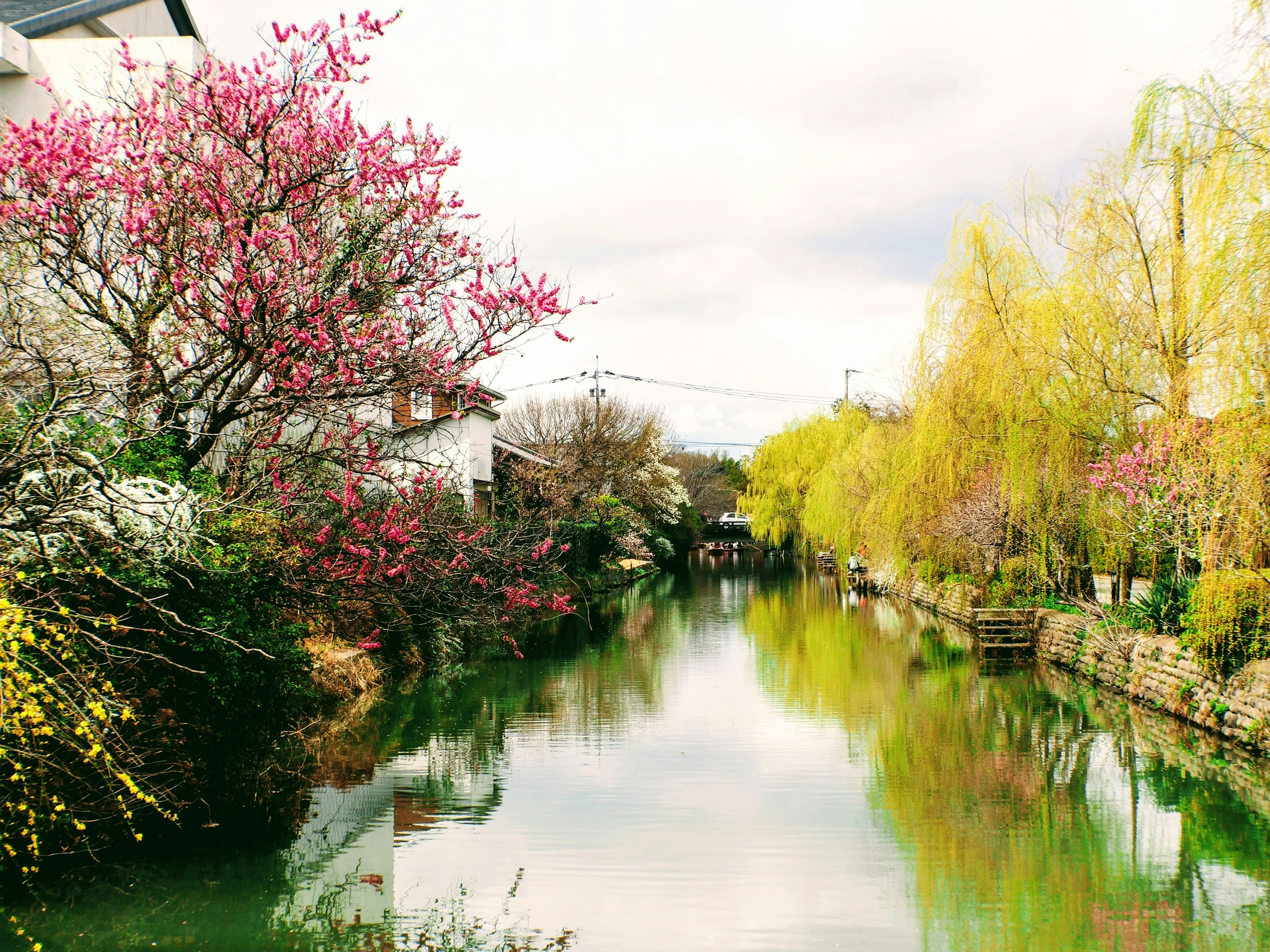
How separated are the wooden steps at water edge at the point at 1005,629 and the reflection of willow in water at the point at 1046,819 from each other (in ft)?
7.02

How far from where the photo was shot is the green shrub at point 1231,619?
945 cm

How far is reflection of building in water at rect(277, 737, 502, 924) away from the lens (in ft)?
21.9

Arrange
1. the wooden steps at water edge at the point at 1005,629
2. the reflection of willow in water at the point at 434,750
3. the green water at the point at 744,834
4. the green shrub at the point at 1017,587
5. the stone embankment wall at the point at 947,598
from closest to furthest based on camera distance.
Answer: the green water at the point at 744,834, the reflection of willow in water at the point at 434,750, the wooden steps at water edge at the point at 1005,629, the green shrub at the point at 1017,587, the stone embankment wall at the point at 947,598

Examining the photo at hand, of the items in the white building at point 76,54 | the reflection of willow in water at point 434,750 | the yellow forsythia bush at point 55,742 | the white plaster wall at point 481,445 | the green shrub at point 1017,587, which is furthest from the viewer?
the white plaster wall at point 481,445

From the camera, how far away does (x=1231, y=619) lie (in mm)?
9836

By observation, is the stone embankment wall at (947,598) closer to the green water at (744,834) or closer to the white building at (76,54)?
the green water at (744,834)

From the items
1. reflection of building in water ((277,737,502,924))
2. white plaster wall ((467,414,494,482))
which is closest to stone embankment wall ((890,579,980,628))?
white plaster wall ((467,414,494,482))

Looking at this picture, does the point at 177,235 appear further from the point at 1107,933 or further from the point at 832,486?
the point at 832,486

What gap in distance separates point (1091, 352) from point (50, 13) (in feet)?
47.9

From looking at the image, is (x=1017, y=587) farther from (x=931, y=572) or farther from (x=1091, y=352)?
(x=1091, y=352)

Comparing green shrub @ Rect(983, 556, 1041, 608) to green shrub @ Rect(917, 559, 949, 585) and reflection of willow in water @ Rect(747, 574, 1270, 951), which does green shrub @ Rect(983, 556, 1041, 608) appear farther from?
reflection of willow in water @ Rect(747, 574, 1270, 951)

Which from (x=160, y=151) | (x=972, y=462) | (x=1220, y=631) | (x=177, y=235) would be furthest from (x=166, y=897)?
(x=972, y=462)

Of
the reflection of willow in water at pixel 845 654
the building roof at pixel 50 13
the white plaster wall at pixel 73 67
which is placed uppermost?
the building roof at pixel 50 13

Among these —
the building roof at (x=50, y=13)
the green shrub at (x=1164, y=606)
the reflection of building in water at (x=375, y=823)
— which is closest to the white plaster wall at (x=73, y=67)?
the building roof at (x=50, y=13)
